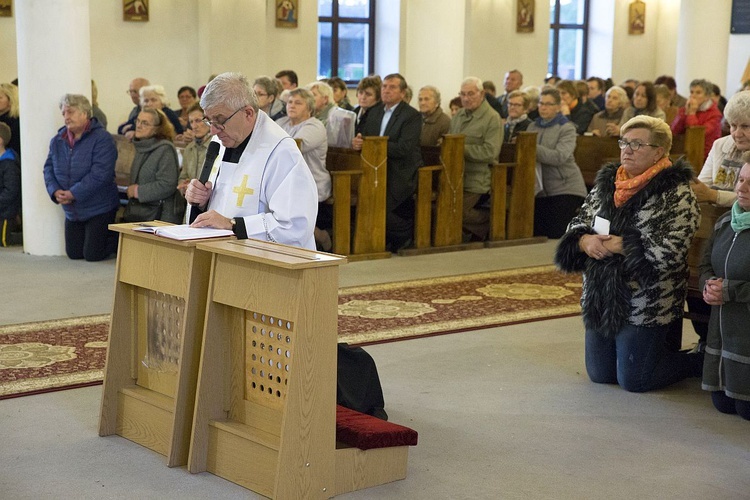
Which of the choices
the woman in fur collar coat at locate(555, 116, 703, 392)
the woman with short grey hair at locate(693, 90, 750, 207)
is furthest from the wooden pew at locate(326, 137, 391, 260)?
the woman in fur collar coat at locate(555, 116, 703, 392)

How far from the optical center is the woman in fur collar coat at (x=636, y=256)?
16.1 ft

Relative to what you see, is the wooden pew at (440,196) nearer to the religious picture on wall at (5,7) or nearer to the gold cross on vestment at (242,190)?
the gold cross on vestment at (242,190)

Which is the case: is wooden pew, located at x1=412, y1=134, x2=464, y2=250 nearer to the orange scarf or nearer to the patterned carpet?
the patterned carpet

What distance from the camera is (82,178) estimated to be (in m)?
8.28

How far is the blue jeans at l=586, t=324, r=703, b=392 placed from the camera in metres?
5.04

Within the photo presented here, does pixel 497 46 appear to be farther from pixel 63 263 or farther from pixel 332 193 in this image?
pixel 63 263

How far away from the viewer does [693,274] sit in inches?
213

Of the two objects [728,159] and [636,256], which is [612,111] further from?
[636,256]

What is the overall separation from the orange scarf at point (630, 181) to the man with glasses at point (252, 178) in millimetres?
1576

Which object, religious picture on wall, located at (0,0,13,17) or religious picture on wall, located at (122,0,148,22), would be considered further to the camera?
religious picture on wall, located at (122,0,148,22)

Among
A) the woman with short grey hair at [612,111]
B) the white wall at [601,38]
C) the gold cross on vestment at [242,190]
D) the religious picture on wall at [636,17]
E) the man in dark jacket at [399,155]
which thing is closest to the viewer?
the gold cross on vestment at [242,190]

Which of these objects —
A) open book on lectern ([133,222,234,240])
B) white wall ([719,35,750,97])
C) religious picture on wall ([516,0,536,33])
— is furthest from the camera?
religious picture on wall ([516,0,536,33])

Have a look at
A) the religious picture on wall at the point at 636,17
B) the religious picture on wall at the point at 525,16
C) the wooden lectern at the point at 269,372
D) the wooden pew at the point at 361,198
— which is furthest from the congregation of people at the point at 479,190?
the religious picture on wall at the point at 636,17

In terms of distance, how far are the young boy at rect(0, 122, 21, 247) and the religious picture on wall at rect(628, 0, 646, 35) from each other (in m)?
13.5
